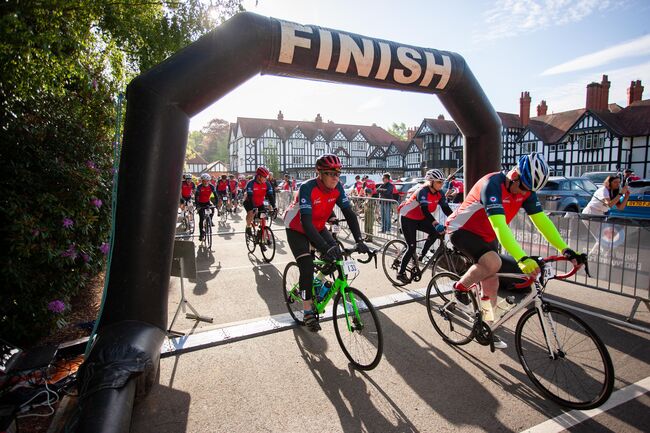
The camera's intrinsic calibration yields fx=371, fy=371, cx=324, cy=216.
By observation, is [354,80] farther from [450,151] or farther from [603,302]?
[450,151]

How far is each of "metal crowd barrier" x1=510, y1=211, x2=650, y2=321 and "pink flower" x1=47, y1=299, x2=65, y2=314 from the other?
7169 mm

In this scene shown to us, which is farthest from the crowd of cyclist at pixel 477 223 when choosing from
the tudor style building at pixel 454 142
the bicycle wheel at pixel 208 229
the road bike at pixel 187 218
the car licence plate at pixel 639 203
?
the tudor style building at pixel 454 142

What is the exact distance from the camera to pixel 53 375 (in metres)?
3.62

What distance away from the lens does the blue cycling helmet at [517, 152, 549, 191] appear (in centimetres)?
370

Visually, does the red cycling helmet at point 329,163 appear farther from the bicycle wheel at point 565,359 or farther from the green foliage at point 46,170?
the green foliage at point 46,170

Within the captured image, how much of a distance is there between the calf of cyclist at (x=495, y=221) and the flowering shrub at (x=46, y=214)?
14.7 ft

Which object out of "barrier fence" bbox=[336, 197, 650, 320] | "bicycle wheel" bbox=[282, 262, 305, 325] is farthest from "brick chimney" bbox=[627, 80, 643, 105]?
"bicycle wheel" bbox=[282, 262, 305, 325]

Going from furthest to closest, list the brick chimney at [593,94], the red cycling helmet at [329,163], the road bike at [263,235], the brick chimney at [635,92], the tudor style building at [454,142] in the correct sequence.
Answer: the brick chimney at [635,92] → the brick chimney at [593,94] → the tudor style building at [454,142] → the road bike at [263,235] → the red cycling helmet at [329,163]

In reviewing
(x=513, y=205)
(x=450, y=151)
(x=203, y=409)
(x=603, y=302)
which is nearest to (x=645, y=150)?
(x=450, y=151)

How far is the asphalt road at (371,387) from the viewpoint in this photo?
3117 mm

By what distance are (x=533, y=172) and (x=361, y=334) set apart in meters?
2.42

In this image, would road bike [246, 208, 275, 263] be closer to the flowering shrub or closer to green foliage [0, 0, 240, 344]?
green foliage [0, 0, 240, 344]

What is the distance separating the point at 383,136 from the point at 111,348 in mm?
67586

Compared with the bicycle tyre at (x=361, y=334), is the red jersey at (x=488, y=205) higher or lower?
higher
